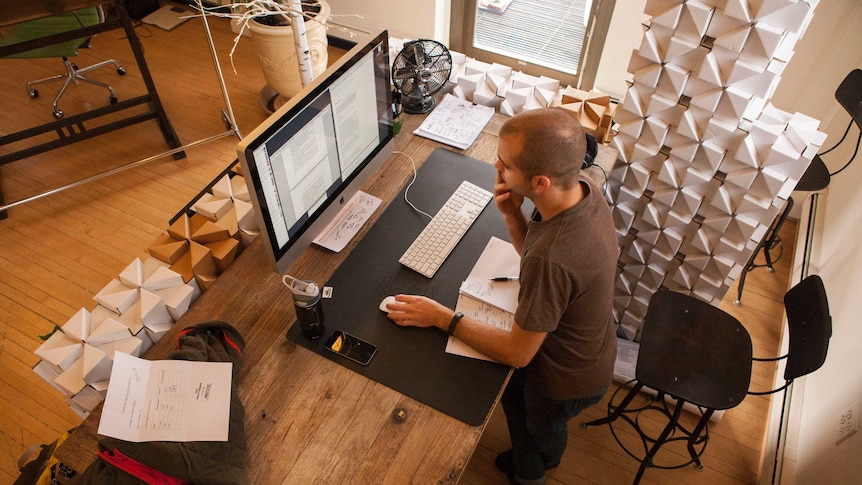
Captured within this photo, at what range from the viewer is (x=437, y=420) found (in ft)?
4.76

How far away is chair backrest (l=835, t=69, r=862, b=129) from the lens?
2.37 meters

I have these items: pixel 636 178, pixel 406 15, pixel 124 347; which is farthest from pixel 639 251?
pixel 406 15

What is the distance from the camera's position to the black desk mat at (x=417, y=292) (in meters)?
1.51

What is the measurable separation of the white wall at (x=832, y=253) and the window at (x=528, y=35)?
1.03m

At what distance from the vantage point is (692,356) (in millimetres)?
1979

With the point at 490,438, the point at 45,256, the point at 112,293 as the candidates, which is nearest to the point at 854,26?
the point at 490,438

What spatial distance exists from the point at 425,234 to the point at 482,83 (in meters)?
1.06

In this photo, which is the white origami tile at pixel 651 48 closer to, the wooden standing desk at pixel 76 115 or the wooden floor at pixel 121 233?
the wooden floor at pixel 121 233

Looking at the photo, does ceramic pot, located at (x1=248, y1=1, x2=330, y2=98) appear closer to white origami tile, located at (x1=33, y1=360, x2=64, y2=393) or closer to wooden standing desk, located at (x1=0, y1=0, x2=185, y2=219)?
wooden standing desk, located at (x1=0, y1=0, x2=185, y2=219)

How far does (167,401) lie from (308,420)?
0.35m

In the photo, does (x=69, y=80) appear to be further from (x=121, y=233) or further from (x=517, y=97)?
(x=517, y=97)

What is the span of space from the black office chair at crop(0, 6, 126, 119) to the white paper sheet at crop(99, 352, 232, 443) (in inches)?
98.0

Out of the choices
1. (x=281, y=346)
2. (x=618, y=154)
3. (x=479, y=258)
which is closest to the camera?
(x=281, y=346)

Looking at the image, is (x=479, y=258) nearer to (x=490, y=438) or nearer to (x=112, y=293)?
(x=490, y=438)
